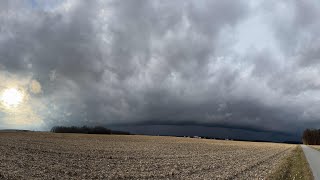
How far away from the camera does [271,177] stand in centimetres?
2641

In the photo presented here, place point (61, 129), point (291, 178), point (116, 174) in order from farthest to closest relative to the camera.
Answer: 1. point (61, 129)
2. point (291, 178)
3. point (116, 174)

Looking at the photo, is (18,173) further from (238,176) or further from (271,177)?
(271,177)

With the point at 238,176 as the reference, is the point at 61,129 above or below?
above

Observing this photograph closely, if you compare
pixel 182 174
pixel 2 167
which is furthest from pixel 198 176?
pixel 2 167

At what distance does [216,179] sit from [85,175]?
799 centimetres

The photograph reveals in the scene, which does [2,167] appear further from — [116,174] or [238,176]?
[238,176]

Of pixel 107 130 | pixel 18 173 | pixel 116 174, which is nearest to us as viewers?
pixel 18 173

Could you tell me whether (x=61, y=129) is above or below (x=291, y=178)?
above

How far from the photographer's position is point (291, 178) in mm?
26672

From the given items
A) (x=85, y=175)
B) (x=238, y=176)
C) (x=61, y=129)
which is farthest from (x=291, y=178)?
(x=61, y=129)

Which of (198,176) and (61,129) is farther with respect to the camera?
(61,129)

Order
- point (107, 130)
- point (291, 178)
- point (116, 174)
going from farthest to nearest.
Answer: point (107, 130) → point (291, 178) → point (116, 174)

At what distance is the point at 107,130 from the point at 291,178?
174 meters

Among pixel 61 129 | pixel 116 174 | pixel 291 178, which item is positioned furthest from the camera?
pixel 61 129
